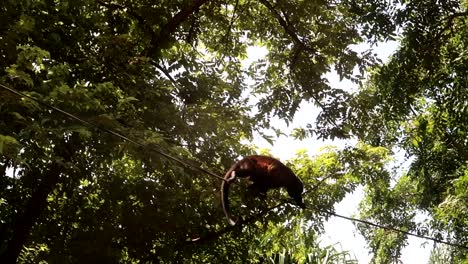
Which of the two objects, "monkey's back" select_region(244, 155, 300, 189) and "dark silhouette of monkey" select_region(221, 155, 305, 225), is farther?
"monkey's back" select_region(244, 155, 300, 189)

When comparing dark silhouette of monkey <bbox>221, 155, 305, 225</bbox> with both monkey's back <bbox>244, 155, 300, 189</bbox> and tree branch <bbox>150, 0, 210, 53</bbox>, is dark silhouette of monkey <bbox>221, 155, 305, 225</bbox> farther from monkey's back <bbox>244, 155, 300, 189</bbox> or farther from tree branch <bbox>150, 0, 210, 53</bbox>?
tree branch <bbox>150, 0, 210, 53</bbox>

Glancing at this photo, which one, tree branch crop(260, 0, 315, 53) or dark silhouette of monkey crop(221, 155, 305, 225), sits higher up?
tree branch crop(260, 0, 315, 53)

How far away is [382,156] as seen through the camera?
21.7ft

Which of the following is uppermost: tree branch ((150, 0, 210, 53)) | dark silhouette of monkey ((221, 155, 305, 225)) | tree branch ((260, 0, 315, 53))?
tree branch ((260, 0, 315, 53))

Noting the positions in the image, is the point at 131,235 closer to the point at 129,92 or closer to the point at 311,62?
the point at 129,92

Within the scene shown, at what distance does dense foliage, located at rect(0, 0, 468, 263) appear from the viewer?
4.69 m

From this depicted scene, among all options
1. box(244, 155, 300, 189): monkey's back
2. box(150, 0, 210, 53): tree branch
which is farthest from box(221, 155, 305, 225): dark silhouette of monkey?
box(150, 0, 210, 53): tree branch

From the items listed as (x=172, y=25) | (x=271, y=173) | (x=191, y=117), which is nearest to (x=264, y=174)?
(x=271, y=173)

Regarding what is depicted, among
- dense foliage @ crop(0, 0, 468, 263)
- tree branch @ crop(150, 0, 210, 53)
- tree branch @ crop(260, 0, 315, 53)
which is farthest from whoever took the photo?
tree branch @ crop(260, 0, 315, 53)

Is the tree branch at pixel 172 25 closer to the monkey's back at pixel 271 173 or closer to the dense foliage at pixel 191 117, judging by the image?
the dense foliage at pixel 191 117

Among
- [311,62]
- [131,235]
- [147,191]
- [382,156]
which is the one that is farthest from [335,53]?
[131,235]

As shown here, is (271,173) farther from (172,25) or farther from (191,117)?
(172,25)

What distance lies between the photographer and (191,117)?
234 inches

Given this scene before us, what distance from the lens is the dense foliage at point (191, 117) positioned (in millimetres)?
4691
